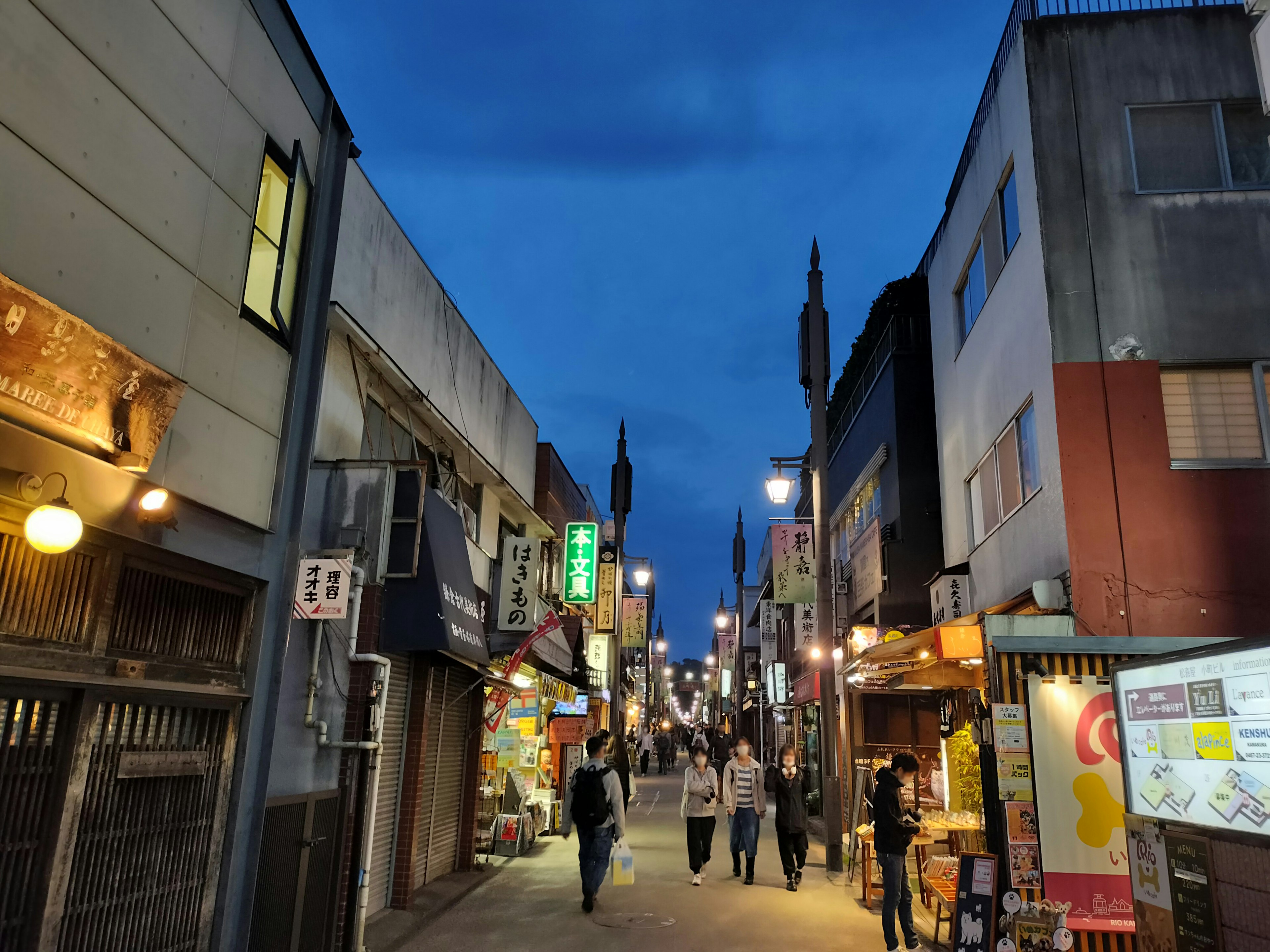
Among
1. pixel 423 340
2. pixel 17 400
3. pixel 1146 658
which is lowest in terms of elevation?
pixel 1146 658

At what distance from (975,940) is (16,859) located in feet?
24.8

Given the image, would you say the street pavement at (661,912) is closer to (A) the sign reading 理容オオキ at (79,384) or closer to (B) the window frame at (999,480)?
(B) the window frame at (999,480)

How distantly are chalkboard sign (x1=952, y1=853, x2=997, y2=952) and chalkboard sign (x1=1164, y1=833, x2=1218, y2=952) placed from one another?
2127 millimetres

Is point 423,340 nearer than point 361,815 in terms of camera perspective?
No

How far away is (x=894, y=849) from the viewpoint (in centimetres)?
925

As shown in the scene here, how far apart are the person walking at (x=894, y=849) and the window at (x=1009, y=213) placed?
853 cm

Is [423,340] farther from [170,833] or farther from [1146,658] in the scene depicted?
[1146,658]

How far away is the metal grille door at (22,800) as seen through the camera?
15.6 feet

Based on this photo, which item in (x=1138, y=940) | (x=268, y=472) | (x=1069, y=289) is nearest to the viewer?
(x=1138, y=940)

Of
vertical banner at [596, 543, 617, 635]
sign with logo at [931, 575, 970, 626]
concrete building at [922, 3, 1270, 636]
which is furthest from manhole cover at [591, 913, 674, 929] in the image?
vertical banner at [596, 543, 617, 635]

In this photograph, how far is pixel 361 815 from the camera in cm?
925

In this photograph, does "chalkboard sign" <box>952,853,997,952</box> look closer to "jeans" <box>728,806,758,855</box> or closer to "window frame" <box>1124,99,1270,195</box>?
"jeans" <box>728,806,758,855</box>

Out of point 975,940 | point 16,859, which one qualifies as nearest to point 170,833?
point 16,859

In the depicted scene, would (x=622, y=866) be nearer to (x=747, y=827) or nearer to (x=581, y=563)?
(x=747, y=827)
